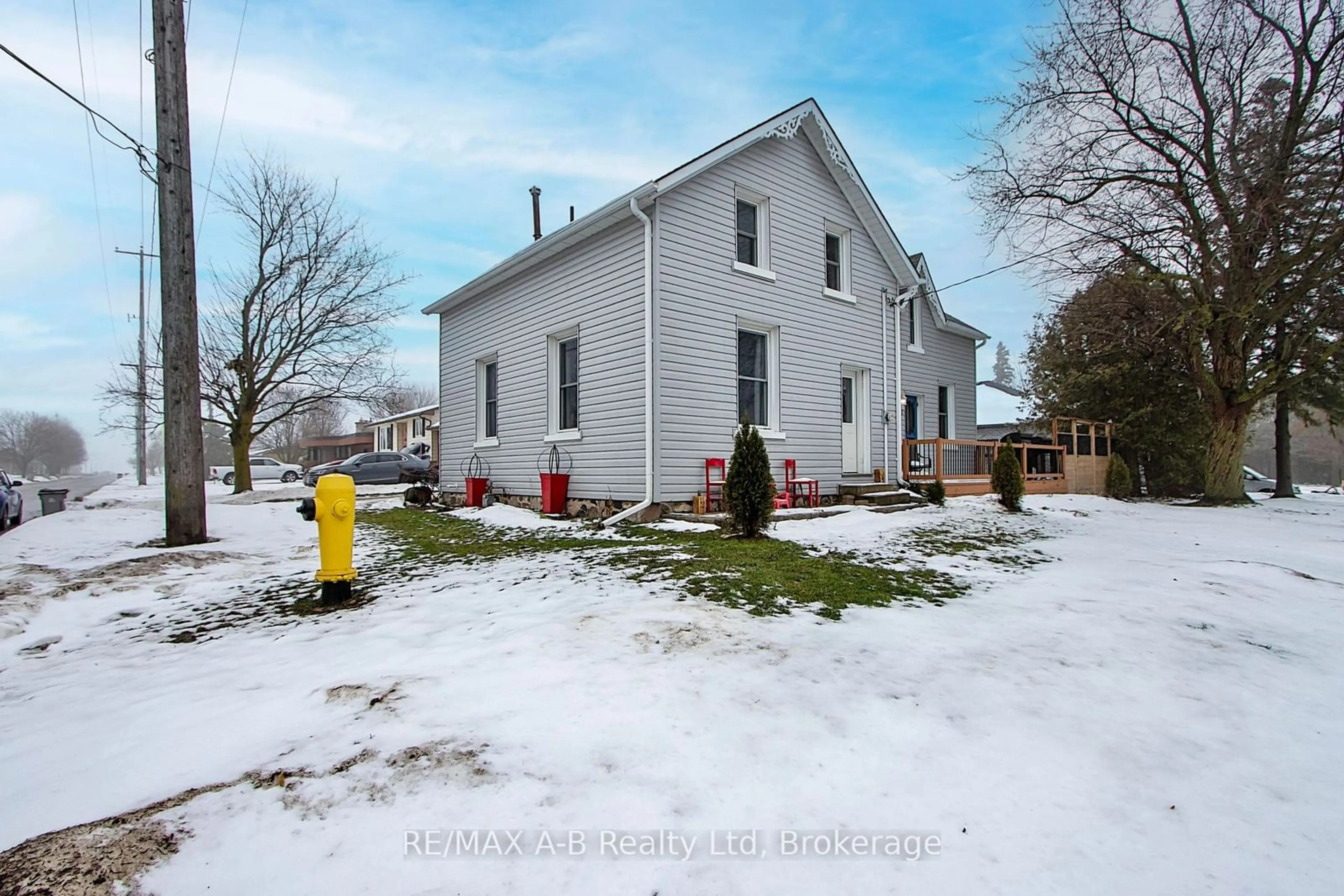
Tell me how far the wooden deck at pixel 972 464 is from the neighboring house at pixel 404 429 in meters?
23.9

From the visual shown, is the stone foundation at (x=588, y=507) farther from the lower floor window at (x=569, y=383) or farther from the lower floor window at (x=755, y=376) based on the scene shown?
the lower floor window at (x=755, y=376)

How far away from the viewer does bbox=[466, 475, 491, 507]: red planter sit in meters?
12.1

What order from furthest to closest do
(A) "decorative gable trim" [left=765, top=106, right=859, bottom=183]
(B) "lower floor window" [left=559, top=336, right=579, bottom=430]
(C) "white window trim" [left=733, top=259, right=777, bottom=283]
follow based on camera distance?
(B) "lower floor window" [left=559, top=336, right=579, bottom=430] < (A) "decorative gable trim" [left=765, top=106, right=859, bottom=183] < (C) "white window trim" [left=733, top=259, right=777, bottom=283]

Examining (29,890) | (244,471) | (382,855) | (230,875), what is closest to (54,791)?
(29,890)

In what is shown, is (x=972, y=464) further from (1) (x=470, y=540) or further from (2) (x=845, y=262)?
(1) (x=470, y=540)

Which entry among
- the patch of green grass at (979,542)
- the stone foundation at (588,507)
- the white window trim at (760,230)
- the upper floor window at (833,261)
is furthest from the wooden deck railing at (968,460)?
the stone foundation at (588,507)

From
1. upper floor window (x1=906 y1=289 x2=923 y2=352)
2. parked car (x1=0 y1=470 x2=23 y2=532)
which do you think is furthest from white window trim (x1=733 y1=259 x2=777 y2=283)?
parked car (x1=0 y1=470 x2=23 y2=532)

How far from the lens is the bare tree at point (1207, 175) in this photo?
40.8ft

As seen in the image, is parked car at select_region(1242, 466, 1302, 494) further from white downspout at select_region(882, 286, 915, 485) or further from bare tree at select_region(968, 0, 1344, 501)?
white downspout at select_region(882, 286, 915, 485)

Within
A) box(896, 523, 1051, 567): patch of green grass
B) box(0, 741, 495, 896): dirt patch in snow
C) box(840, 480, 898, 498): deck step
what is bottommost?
box(896, 523, 1051, 567): patch of green grass

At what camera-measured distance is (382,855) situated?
167cm

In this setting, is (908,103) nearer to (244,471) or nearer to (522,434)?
(522,434)

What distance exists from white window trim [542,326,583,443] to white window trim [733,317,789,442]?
2952 mm

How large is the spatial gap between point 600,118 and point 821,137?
6795 mm
